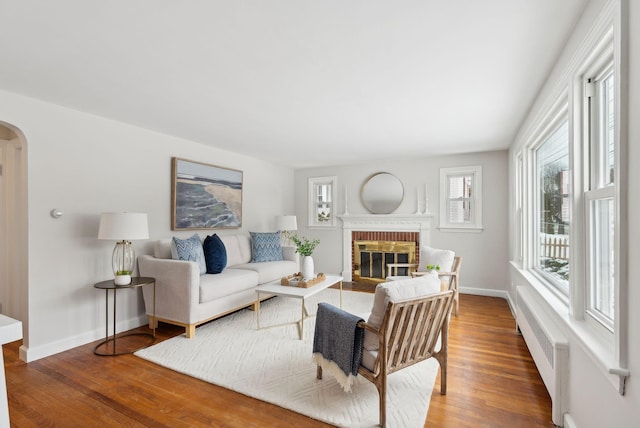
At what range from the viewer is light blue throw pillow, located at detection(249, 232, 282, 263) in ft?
16.0

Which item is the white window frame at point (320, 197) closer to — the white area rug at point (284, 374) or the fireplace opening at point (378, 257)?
the fireplace opening at point (378, 257)

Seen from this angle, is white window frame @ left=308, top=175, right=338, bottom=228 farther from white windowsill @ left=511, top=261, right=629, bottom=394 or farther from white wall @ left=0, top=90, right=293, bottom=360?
white windowsill @ left=511, top=261, right=629, bottom=394

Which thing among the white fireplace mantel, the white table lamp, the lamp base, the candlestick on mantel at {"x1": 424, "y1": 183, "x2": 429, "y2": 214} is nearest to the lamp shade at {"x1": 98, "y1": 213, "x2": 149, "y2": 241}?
the white table lamp

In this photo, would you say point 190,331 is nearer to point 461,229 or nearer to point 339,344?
point 339,344

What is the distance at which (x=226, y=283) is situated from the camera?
3.61 m

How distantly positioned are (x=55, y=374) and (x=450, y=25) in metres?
3.80

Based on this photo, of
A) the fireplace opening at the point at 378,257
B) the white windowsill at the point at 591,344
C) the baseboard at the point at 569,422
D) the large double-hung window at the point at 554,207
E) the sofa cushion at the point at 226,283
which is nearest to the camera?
the white windowsill at the point at 591,344

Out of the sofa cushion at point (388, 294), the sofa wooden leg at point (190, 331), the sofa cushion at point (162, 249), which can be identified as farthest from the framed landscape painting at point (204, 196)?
the sofa cushion at point (388, 294)

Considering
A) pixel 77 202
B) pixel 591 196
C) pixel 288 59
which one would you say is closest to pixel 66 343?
pixel 77 202

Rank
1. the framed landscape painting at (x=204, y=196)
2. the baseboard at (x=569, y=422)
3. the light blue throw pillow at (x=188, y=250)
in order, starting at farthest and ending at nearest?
1. the framed landscape painting at (x=204, y=196)
2. the light blue throw pillow at (x=188, y=250)
3. the baseboard at (x=569, y=422)

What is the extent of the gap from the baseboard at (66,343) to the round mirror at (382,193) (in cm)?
415

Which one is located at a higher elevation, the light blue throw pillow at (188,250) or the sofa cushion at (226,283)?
the light blue throw pillow at (188,250)

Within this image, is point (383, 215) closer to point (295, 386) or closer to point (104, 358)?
point (295, 386)

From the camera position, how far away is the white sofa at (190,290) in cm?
322
